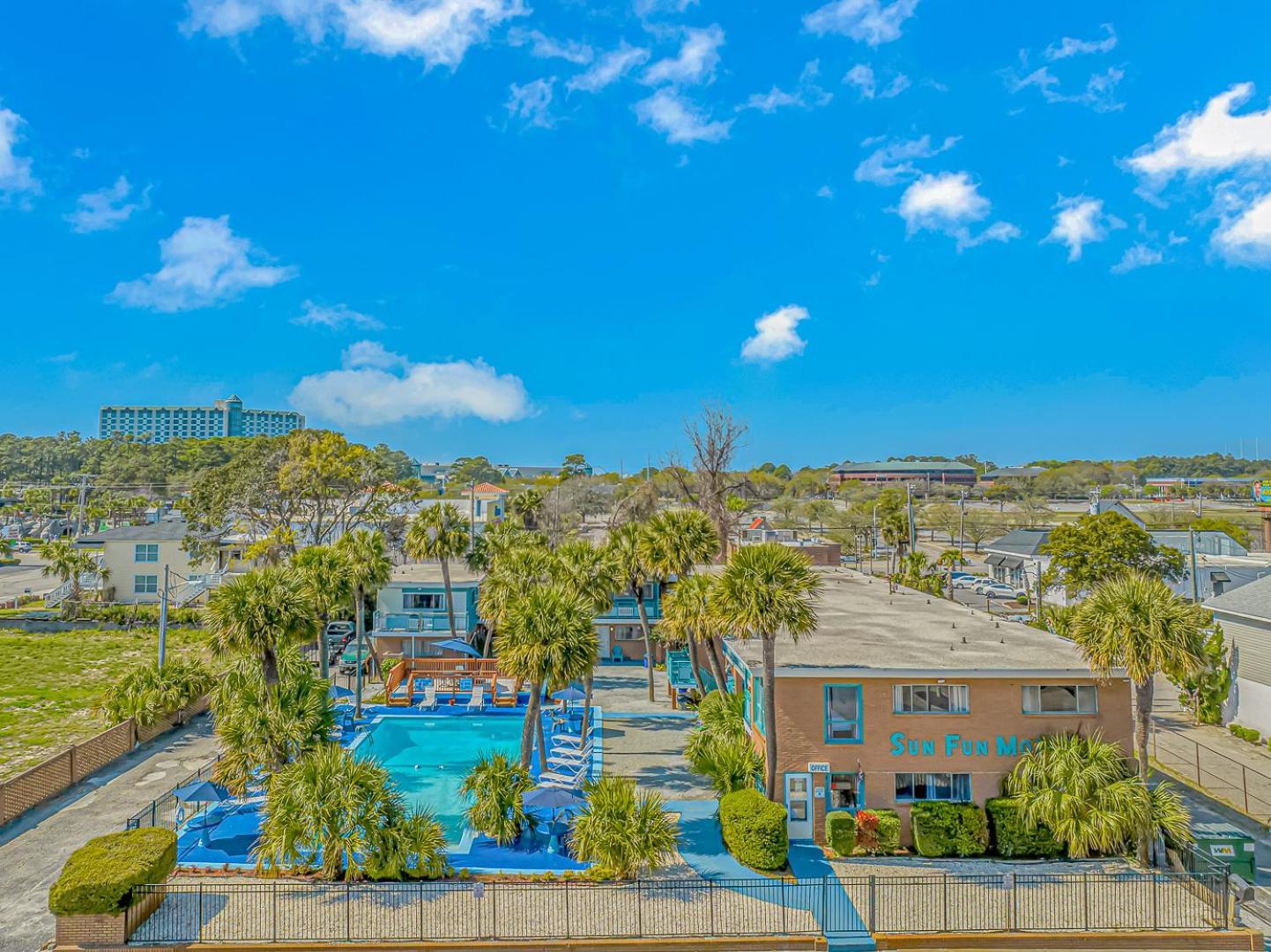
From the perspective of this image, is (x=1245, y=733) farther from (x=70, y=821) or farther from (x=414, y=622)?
(x=70, y=821)

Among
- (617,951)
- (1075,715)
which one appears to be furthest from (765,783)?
(1075,715)

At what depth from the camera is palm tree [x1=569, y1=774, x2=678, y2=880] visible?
16344 mm

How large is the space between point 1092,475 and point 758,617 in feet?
654

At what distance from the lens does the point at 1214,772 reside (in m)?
23.6

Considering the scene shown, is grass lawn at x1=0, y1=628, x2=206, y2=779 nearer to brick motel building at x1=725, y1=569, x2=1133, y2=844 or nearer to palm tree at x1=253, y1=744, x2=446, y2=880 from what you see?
palm tree at x1=253, y1=744, x2=446, y2=880

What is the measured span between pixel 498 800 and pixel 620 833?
152 inches

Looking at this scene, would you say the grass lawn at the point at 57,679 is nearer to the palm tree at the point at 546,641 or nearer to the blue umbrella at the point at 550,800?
the palm tree at the point at 546,641

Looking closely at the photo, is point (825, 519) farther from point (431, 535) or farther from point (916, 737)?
point (916, 737)

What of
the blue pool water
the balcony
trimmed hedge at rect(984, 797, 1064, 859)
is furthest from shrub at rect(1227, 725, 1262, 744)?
the balcony

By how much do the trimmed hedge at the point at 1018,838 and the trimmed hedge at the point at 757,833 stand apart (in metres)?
5.21

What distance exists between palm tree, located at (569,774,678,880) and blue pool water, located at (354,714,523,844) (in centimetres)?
617

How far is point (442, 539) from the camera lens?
39094mm

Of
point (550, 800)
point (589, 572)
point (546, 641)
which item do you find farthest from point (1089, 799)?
point (589, 572)

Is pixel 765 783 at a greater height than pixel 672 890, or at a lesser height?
greater
